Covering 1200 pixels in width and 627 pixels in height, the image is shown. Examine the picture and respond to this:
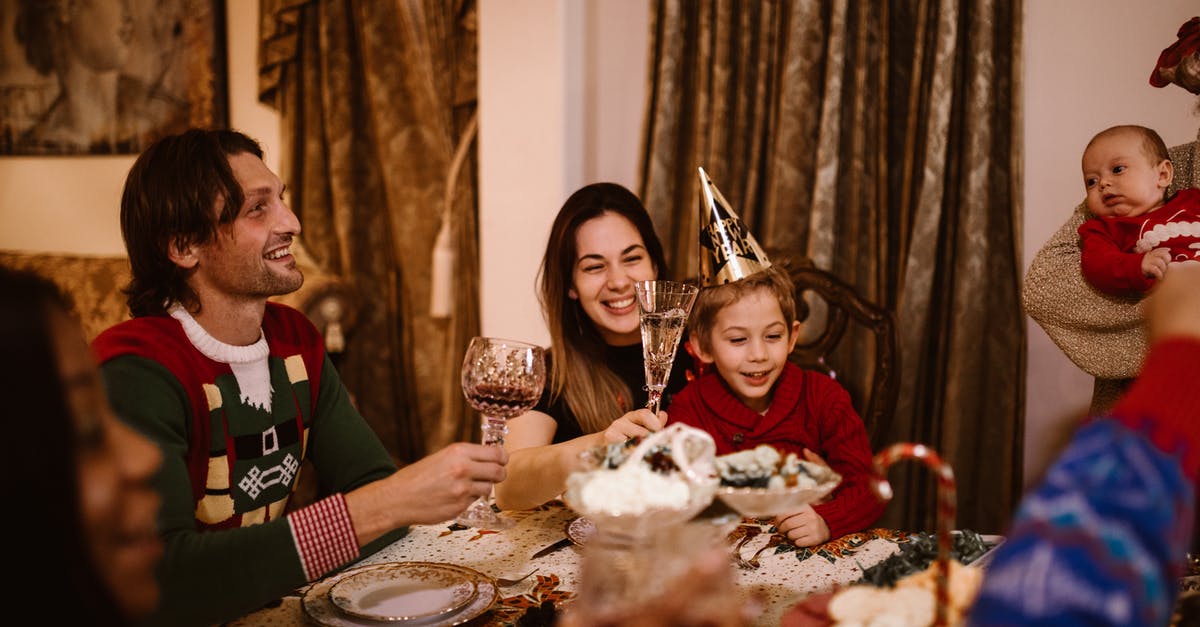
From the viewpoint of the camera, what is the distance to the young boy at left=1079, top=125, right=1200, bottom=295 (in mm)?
1948

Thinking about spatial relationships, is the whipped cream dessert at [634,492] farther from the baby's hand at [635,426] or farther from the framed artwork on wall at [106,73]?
the framed artwork on wall at [106,73]

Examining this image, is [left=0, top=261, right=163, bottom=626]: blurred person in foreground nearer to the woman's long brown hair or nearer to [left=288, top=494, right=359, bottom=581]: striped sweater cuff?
[left=288, top=494, right=359, bottom=581]: striped sweater cuff

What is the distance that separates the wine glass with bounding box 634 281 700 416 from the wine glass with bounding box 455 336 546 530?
1.00 ft

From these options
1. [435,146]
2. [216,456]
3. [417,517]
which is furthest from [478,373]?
[435,146]

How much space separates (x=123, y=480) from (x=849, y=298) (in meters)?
1.94

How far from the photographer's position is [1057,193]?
116 inches

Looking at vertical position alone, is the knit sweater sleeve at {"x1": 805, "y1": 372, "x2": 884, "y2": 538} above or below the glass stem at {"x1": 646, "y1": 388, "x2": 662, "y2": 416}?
below

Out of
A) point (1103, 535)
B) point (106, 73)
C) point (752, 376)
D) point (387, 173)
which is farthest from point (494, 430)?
point (106, 73)

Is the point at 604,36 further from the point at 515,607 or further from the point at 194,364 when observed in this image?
the point at 515,607

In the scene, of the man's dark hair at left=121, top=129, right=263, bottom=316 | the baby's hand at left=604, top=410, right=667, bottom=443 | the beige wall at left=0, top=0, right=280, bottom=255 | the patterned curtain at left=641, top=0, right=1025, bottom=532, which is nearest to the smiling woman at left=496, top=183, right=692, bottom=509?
the baby's hand at left=604, top=410, right=667, bottom=443

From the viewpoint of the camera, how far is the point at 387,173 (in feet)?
13.6

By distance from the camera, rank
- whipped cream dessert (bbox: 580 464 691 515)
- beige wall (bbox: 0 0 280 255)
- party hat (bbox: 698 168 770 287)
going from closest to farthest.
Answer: whipped cream dessert (bbox: 580 464 691 515) < party hat (bbox: 698 168 770 287) < beige wall (bbox: 0 0 280 255)

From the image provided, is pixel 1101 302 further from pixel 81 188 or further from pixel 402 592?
pixel 81 188

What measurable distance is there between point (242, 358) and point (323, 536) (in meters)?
0.48
